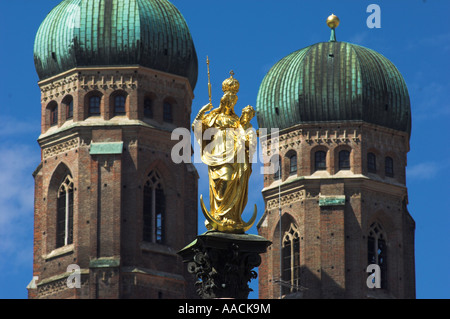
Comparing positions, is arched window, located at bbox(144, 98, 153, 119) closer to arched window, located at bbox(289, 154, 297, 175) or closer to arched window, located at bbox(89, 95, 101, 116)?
arched window, located at bbox(89, 95, 101, 116)

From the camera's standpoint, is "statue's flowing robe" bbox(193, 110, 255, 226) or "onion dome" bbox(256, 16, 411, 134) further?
"onion dome" bbox(256, 16, 411, 134)

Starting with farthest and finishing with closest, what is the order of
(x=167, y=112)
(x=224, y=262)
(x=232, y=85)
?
(x=167, y=112) → (x=232, y=85) → (x=224, y=262)

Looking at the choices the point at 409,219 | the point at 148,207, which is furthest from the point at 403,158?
the point at 148,207

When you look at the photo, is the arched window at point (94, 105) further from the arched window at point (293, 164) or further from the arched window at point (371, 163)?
the arched window at point (371, 163)

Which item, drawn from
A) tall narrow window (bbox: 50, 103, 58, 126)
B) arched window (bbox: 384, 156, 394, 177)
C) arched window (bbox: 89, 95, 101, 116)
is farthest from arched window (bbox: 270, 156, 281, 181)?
tall narrow window (bbox: 50, 103, 58, 126)

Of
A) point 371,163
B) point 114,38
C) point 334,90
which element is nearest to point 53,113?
point 114,38

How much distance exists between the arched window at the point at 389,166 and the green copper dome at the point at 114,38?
1078 cm

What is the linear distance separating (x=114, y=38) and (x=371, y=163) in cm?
1441

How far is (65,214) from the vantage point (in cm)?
8544

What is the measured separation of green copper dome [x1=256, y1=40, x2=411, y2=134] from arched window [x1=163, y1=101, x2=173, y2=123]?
23.5 feet

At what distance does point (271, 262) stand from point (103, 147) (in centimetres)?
1123

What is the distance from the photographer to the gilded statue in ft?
184

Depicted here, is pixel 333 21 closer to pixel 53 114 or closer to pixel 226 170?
pixel 53 114

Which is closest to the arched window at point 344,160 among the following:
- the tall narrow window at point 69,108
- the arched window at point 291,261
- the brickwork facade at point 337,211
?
the brickwork facade at point 337,211
